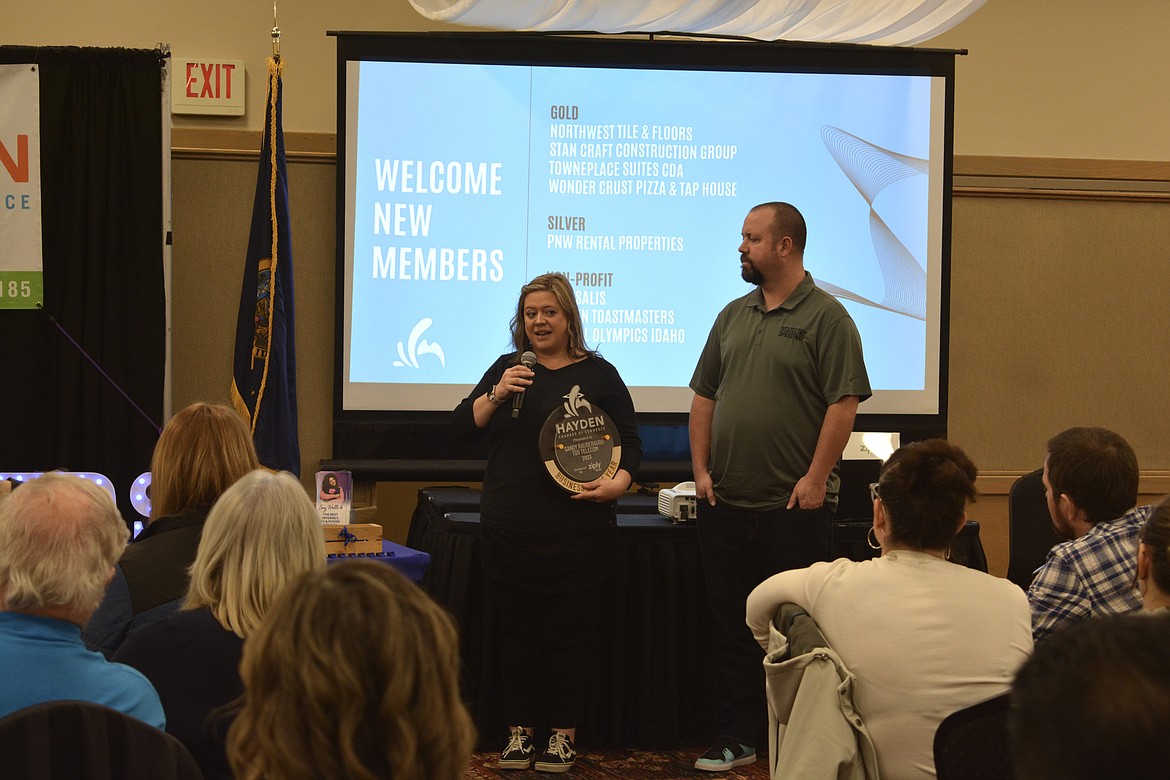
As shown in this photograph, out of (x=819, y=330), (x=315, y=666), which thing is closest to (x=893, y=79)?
(x=819, y=330)

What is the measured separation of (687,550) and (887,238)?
1.92 m

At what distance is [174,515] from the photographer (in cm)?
234

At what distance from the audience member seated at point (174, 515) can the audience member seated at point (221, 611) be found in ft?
1.09

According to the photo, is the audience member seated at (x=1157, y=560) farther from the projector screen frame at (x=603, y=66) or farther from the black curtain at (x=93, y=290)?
the black curtain at (x=93, y=290)

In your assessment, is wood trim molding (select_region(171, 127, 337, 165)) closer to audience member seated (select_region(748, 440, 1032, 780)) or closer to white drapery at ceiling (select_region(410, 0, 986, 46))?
white drapery at ceiling (select_region(410, 0, 986, 46))

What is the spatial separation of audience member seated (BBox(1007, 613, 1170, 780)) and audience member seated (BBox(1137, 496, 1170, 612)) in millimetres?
1191

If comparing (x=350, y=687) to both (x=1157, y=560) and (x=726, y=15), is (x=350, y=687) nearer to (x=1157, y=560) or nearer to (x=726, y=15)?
(x=1157, y=560)

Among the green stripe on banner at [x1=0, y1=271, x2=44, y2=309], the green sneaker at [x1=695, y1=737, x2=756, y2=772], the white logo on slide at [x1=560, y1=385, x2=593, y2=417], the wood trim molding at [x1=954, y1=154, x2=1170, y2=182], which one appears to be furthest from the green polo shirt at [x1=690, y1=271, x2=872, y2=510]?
the green stripe on banner at [x1=0, y1=271, x2=44, y2=309]

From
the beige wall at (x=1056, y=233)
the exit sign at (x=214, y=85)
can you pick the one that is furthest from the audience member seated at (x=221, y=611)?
the beige wall at (x=1056, y=233)

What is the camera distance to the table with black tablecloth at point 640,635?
12.2 ft

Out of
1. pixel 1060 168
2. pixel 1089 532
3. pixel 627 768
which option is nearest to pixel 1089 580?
pixel 1089 532

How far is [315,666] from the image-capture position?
97 cm

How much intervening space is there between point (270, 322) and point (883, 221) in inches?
103

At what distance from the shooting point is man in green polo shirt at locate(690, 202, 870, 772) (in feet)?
11.2
